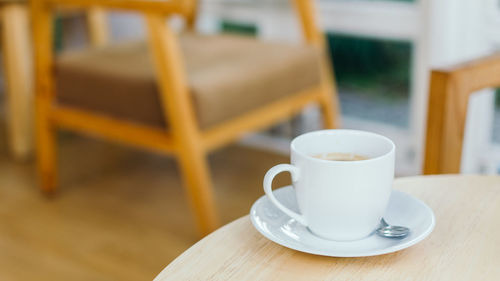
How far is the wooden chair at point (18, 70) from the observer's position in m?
2.04

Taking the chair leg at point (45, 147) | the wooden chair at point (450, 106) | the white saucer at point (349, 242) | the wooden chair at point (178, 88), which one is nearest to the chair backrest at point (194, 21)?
the wooden chair at point (178, 88)

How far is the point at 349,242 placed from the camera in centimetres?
50

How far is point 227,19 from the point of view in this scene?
219 centimetres

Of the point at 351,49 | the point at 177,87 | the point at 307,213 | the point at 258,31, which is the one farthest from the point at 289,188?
the point at 258,31

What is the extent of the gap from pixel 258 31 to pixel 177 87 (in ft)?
2.69

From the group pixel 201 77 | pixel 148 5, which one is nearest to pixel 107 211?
pixel 201 77

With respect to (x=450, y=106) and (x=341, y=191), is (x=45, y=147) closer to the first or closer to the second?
(x=450, y=106)

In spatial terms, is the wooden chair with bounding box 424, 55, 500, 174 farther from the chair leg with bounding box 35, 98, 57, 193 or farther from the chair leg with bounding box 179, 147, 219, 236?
the chair leg with bounding box 35, 98, 57, 193

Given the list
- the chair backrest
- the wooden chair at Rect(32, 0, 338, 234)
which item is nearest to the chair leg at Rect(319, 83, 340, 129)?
the wooden chair at Rect(32, 0, 338, 234)

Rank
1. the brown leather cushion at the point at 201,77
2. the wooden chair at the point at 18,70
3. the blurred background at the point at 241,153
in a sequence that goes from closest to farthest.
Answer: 1. the brown leather cushion at the point at 201,77
2. the blurred background at the point at 241,153
3. the wooden chair at the point at 18,70

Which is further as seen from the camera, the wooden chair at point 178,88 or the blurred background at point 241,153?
the blurred background at point 241,153

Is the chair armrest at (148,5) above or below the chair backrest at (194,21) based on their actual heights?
above

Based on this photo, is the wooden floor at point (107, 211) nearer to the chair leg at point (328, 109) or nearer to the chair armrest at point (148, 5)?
the chair leg at point (328, 109)

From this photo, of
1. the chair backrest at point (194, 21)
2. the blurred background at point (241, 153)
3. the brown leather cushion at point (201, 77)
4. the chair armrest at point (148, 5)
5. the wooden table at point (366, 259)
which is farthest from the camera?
the chair backrest at point (194, 21)
